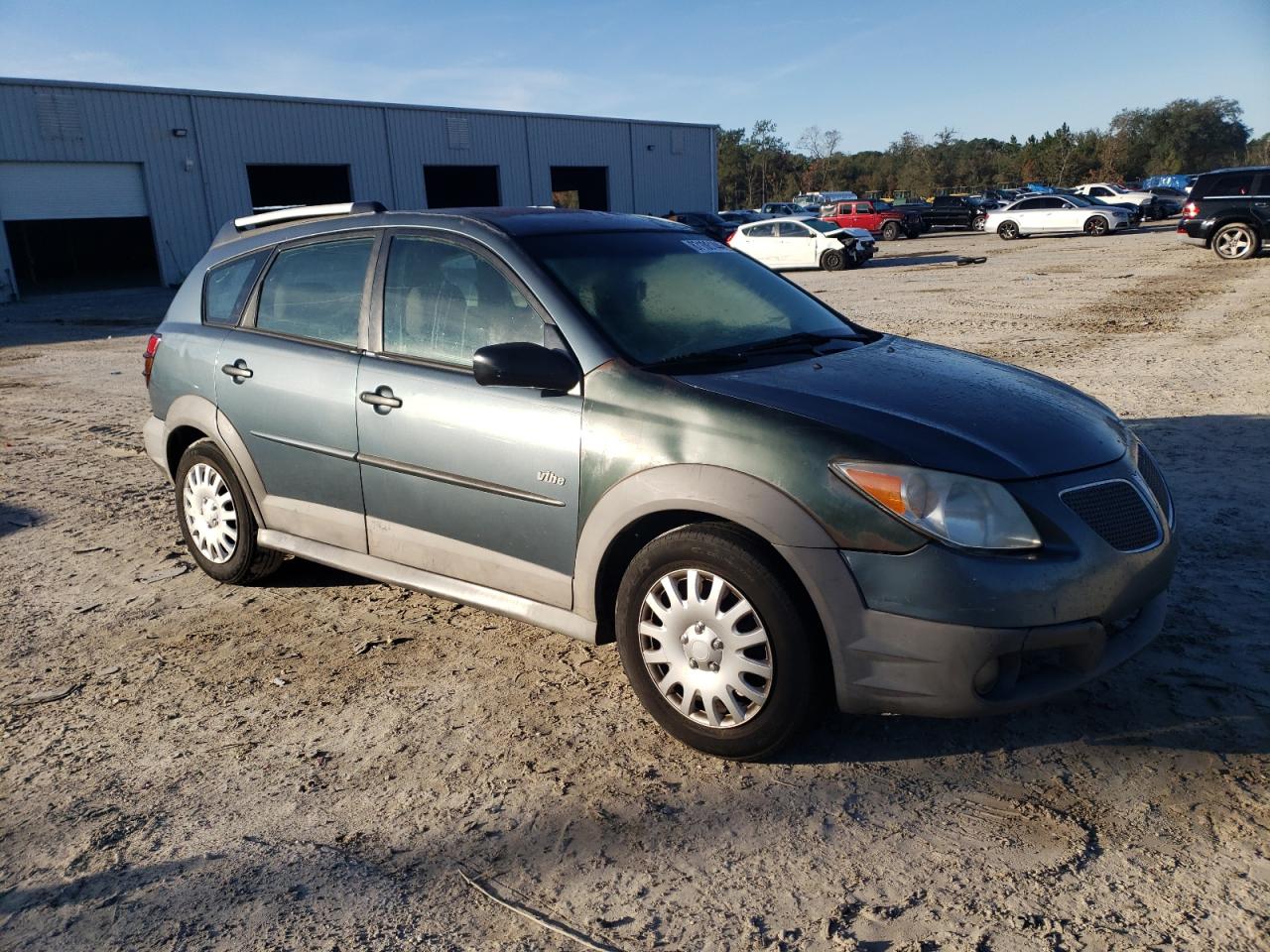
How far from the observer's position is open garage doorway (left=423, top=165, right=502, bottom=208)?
3906 cm

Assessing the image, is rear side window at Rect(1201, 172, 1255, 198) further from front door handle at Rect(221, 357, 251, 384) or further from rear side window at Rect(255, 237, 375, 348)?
front door handle at Rect(221, 357, 251, 384)

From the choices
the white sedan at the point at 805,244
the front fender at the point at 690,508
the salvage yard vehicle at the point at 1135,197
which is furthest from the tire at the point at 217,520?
the salvage yard vehicle at the point at 1135,197

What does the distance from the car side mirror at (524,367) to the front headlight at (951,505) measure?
1094 millimetres

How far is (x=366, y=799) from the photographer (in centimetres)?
315

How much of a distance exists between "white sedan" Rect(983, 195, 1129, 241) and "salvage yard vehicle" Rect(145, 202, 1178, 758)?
34729 millimetres

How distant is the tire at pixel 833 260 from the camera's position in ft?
88.2

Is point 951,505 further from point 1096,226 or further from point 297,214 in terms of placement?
point 1096,226

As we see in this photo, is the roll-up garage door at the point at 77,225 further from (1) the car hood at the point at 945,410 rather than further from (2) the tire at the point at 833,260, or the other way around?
(1) the car hood at the point at 945,410

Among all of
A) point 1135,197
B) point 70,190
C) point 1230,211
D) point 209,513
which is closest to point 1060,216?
point 1135,197

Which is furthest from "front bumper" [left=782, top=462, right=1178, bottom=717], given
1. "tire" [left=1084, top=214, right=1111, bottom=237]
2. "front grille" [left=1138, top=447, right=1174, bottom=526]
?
"tire" [left=1084, top=214, right=1111, bottom=237]

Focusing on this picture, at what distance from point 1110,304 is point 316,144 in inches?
1054

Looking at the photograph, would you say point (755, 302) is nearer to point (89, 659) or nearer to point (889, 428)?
point (889, 428)

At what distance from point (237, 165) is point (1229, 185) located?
27.4 metres

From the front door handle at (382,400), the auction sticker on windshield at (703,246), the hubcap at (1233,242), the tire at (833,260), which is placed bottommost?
the tire at (833,260)
